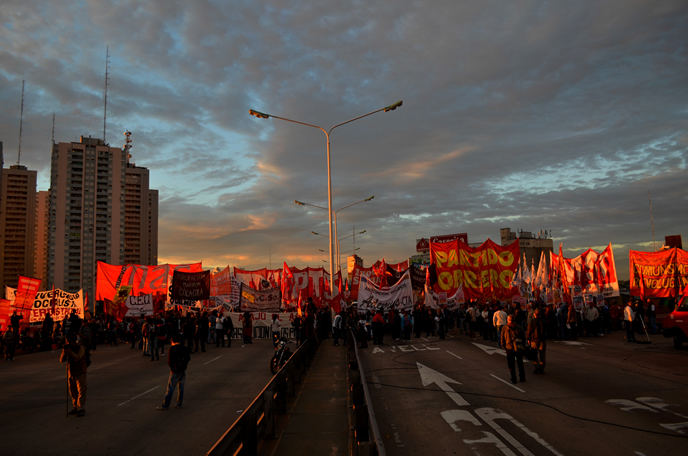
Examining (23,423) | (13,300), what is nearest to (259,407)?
(23,423)

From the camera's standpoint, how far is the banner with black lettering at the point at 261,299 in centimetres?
2925

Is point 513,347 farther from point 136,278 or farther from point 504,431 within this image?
point 136,278

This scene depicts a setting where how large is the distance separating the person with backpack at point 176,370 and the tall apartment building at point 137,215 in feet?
554

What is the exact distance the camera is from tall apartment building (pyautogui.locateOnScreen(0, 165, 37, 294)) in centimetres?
17525

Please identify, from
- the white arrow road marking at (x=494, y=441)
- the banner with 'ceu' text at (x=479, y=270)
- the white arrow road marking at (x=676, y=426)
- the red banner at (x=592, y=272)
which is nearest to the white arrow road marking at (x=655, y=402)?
the white arrow road marking at (x=676, y=426)

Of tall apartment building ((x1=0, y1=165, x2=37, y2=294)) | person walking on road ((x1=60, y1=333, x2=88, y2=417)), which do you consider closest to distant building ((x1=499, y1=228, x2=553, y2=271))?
person walking on road ((x1=60, y1=333, x2=88, y2=417))

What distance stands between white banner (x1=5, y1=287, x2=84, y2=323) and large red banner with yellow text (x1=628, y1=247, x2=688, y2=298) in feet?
94.7

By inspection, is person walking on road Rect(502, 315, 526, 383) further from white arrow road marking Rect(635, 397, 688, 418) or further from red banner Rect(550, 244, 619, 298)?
red banner Rect(550, 244, 619, 298)

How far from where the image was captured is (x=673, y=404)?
31.6 feet

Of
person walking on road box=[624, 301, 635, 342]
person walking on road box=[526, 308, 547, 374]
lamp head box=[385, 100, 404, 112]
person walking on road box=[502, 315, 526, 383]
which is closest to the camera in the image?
person walking on road box=[502, 315, 526, 383]

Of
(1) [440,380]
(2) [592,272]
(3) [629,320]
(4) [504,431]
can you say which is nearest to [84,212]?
(2) [592,272]

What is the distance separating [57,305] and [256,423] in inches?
979

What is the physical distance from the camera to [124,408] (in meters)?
10.9

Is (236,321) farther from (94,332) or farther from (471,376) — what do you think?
(471,376)
